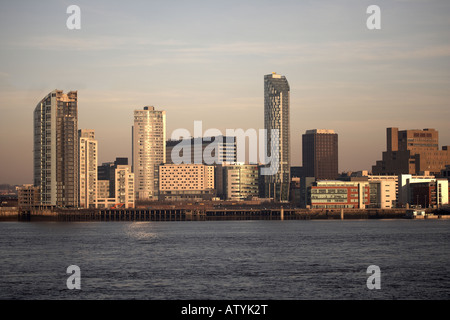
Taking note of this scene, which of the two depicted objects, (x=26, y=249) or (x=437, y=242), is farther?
(x=437, y=242)

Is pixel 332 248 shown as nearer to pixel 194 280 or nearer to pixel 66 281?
pixel 194 280

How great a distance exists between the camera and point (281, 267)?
270 feet

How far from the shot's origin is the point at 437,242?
125875 mm

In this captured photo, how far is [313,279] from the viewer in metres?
71.2
